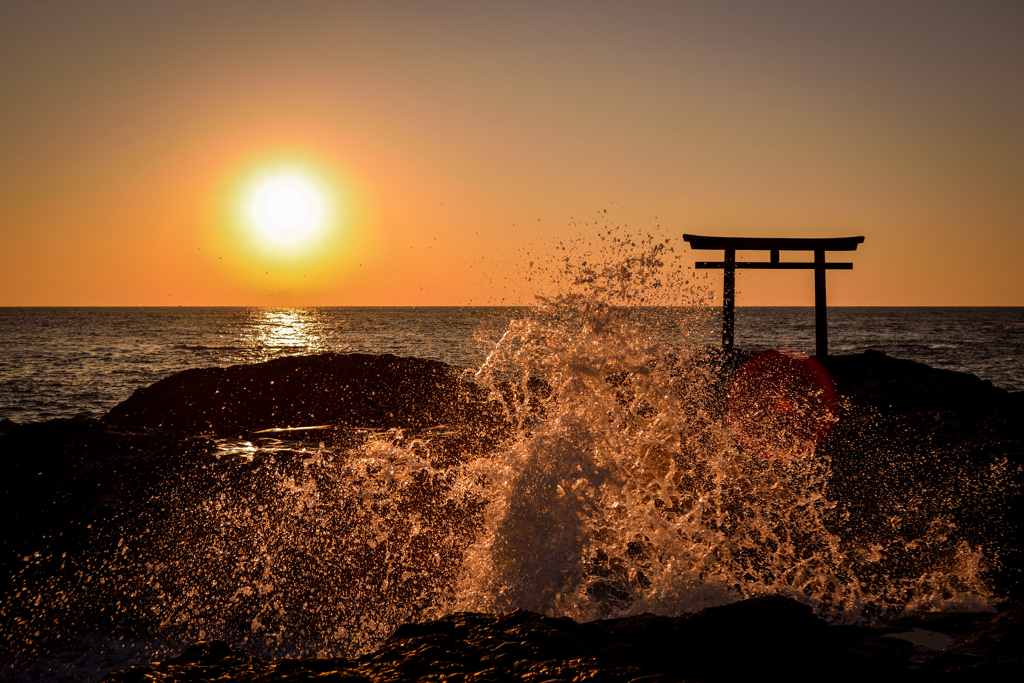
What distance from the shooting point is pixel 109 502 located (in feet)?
20.3

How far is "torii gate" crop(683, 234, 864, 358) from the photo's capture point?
50.3ft

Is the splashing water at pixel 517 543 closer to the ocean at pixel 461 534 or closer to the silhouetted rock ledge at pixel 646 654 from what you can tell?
the ocean at pixel 461 534

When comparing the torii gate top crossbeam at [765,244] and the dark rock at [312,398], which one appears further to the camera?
the torii gate top crossbeam at [765,244]

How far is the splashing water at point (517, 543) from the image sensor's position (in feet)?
15.8

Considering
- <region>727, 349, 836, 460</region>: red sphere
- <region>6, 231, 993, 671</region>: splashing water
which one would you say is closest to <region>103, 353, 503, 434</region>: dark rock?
<region>6, 231, 993, 671</region>: splashing water

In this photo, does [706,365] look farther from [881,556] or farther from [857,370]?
[881,556]

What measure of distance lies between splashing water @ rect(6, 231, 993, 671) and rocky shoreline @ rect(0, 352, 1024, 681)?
130mm

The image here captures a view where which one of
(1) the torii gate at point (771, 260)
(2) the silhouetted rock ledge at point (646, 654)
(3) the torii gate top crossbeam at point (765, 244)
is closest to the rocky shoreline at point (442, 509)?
(2) the silhouetted rock ledge at point (646, 654)

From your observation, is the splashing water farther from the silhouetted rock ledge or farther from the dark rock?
the dark rock

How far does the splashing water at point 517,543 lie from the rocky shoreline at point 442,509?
13cm

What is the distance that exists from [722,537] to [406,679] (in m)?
3.43

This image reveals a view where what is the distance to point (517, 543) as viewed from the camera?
5258 mm

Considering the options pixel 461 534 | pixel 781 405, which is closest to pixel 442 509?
pixel 461 534

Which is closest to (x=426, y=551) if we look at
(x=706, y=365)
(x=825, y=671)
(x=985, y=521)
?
(x=825, y=671)
